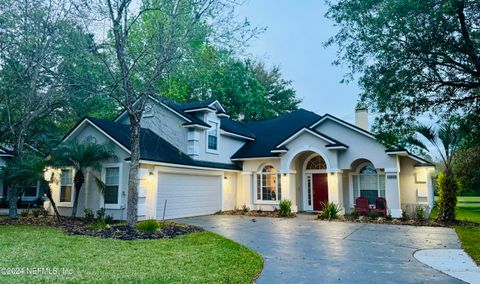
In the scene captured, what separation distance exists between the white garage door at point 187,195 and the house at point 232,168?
5 centimetres

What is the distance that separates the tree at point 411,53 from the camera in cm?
860

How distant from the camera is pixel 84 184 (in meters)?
16.0

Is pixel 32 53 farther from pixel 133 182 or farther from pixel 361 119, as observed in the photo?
pixel 361 119

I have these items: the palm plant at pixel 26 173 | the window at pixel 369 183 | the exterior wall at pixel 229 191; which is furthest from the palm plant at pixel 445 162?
the palm plant at pixel 26 173

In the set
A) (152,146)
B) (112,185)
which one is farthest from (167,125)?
(112,185)

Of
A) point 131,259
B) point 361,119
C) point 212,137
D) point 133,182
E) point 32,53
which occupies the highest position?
point 32,53

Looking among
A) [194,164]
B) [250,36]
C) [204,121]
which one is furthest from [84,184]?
[250,36]

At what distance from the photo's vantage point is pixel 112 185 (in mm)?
15336

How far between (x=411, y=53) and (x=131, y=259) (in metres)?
9.17

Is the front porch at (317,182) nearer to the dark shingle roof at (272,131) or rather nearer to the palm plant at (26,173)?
the dark shingle roof at (272,131)

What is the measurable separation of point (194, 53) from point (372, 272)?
9538 mm

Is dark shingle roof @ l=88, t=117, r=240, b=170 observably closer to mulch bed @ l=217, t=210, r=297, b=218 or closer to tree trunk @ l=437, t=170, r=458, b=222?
mulch bed @ l=217, t=210, r=297, b=218

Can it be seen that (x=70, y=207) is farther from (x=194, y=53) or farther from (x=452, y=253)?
(x=452, y=253)

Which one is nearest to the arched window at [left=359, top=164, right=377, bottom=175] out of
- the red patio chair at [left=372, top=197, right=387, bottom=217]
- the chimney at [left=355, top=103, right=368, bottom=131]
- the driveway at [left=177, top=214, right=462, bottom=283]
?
the red patio chair at [left=372, top=197, right=387, bottom=217]
